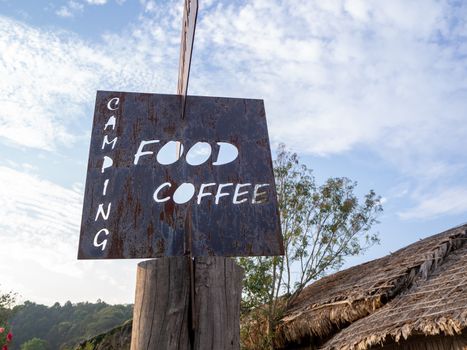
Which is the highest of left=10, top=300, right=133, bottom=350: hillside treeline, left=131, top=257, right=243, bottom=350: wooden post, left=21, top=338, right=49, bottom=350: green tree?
left=10, top=300, right=133, bottom=350: hillside treeline

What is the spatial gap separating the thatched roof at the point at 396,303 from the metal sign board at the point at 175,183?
12.7ft

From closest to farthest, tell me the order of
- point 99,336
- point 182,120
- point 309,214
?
point 182,120
point 99,336
point 309,214

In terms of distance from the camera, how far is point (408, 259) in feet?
26.1

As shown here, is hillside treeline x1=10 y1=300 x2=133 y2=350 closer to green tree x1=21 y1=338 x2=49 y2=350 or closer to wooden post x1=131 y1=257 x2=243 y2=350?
green tree x1=21 y1=338 x2=49 y2=350

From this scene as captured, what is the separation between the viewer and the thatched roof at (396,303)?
5250mm

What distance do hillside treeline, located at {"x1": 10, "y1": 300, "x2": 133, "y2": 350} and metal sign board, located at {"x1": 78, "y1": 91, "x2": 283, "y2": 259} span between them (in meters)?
30.4

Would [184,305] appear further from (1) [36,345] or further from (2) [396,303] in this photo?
(1) [36,345]

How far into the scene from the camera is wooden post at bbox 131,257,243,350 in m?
1.60

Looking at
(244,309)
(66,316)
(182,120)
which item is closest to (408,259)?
(244,309)

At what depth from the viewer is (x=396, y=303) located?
6352mm

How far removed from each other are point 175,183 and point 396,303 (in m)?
5.44

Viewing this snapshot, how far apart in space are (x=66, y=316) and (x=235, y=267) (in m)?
45.6

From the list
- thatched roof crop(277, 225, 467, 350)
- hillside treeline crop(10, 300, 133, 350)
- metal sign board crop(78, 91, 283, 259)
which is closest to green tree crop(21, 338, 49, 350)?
hillside treeline crop(10, 300, 133, 350)

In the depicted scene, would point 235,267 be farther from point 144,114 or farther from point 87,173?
point 144,114
